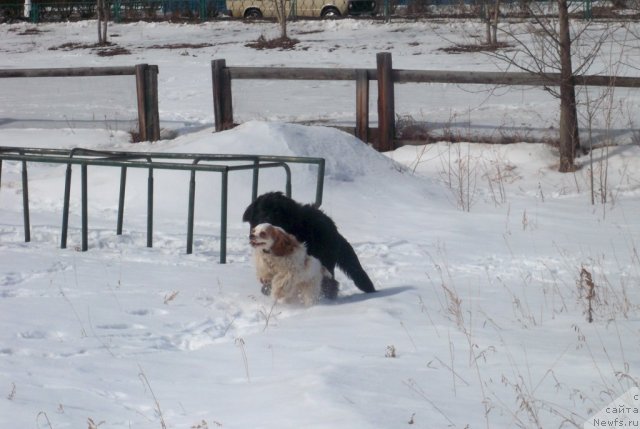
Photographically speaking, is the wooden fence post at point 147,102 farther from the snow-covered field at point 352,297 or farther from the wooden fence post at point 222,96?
the wooden fence post at point 222,96

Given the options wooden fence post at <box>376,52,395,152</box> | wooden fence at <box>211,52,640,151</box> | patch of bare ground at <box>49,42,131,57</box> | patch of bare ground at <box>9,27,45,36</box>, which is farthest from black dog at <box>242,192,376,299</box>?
patch of bare ground at <box>9,27,45,36</box>

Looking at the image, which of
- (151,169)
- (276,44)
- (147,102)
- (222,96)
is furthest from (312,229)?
(276,44)

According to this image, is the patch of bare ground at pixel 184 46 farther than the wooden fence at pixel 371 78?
Yes

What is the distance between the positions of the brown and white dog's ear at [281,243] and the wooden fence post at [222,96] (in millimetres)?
8937

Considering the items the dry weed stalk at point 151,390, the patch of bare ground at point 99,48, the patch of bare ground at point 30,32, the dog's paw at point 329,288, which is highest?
the patch of bare ground at point 30,32

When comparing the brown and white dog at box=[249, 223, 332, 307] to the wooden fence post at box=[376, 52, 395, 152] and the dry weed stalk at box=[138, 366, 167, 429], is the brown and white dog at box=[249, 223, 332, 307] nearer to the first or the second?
the dry weed stalk at box=[138, 366, 167, 429]

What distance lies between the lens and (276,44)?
3056cm

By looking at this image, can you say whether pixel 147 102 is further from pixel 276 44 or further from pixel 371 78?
pixel 276 44

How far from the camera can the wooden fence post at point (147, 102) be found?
623 inches

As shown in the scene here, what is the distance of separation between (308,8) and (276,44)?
844 cm

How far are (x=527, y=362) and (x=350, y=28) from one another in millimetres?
29521

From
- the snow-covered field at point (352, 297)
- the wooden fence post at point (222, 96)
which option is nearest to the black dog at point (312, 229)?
the snow-covered field at point (352, 297)

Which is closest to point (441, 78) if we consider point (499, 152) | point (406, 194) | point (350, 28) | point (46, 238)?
point (499, 152)

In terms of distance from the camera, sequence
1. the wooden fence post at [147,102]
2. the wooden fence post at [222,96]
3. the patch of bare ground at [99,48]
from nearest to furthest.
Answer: the wooden fence post at [222,96] → the wooden fence post at [147,102] → the patch of bare ground at [99,48]
